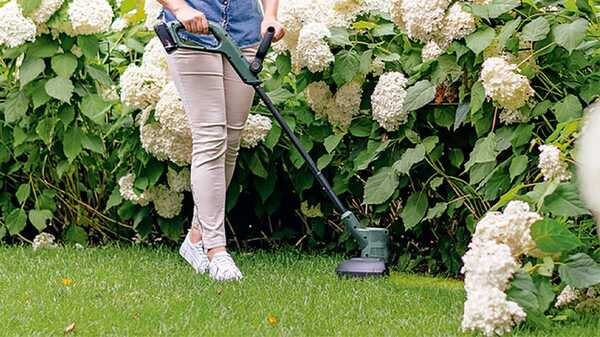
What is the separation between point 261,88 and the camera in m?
3.31

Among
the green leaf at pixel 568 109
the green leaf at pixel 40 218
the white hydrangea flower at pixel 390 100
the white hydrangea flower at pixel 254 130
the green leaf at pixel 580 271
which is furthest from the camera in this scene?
the green leaf at pixel 40 218

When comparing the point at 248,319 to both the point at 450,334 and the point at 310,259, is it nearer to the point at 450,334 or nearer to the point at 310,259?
the point at 450,334

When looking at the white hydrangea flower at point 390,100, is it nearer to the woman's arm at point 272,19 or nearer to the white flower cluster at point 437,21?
the white flower cluster at point 437,21

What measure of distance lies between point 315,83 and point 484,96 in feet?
2.67

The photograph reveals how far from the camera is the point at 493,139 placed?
122 inches

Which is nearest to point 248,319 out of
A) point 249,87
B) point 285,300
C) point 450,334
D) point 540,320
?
point 285,300

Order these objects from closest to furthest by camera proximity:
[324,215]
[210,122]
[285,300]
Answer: [285,300], [210,122], [324,215]

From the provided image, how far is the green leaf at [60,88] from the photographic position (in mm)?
3828

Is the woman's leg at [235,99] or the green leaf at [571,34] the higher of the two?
the green leaf at [571,34]

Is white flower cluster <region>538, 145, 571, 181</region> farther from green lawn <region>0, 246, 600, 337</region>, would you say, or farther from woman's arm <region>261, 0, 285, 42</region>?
woman's arm <region>261, 0, 285, 42</region>

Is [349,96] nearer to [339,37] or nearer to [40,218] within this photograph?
[339,37]

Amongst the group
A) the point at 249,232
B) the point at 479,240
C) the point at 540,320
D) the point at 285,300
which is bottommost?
the point at 249,232

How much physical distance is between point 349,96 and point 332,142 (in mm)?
186

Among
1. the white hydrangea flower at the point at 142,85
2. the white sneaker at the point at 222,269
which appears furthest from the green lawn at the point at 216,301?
the white hydrangea flower at the point at 142,85
